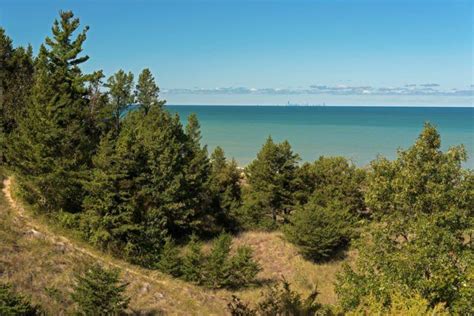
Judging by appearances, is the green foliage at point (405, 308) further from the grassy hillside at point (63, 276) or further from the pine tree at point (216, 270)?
the pine tree at point (216, 270)

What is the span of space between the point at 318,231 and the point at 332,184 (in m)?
6.86

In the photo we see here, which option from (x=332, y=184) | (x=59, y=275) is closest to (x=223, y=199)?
(x=332, y=184)

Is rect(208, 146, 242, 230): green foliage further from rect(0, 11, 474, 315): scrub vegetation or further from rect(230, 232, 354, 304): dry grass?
rect(230, 232, 354, 304): dry grass

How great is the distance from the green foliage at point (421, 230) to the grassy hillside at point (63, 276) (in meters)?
5.75

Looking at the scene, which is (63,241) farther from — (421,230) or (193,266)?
(421,230)

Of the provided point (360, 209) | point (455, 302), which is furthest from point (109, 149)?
point (360, 209)

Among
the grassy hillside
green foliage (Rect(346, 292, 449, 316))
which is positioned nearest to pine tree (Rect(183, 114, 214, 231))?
the grassy hillside

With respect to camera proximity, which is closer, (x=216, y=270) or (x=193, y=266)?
(x=216, y=270)

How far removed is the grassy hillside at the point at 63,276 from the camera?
1803 centimetres

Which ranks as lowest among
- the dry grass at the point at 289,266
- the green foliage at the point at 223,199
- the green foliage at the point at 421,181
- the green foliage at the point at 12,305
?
the dry grass at the point at 289,266

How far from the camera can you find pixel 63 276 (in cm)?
1975

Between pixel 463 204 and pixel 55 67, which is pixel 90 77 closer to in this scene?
pixel 55 67

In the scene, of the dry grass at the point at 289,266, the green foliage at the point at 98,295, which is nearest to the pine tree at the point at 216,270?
the dry grass at the point at 289,266

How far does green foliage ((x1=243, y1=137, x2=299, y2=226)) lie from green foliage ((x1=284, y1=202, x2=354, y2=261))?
4.01m
